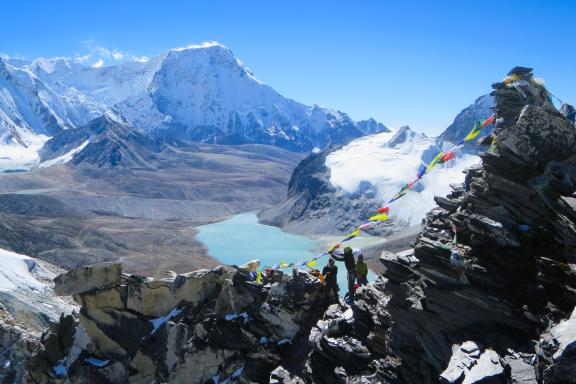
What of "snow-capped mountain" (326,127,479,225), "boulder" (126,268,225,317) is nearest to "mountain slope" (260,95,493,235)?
"snow-capped mountain" (326,127,479,225)

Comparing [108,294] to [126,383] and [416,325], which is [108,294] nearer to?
[126,383]

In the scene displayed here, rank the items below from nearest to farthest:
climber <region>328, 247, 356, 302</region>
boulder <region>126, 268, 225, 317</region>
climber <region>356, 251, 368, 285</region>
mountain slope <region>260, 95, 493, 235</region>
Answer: climber <region>328, 247, 356, 302</region>
climber <region>356, 251, 368, 285</region>
boulder <region>126, 268, 225, 317</region>
mountain slope <region>260, 95, 493, 235</region>

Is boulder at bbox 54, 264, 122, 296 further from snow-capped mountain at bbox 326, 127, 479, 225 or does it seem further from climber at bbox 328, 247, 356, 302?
snow-capped mountain at bbox 326, 127, 479, 225

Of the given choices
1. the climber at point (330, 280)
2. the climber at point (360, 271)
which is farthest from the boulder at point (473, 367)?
the climber at point (330, 280)

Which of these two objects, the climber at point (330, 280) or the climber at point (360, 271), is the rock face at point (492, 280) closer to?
the climber at point (360, 271)

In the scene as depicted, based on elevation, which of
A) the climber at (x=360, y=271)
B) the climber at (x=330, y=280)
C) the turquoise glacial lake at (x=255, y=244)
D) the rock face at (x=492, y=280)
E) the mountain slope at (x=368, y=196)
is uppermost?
the rock face at (x=492, y=280)

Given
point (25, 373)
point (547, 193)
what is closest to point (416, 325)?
point (547, 193)
